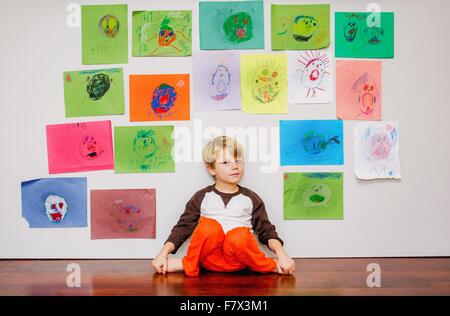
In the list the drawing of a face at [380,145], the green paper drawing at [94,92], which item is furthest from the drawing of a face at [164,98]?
the drawing of a face at [380,145]

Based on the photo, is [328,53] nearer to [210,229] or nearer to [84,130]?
[210,229]

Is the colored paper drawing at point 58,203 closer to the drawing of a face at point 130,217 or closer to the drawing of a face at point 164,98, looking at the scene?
the drawing of a face at point 130,217

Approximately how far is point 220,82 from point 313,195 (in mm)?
524

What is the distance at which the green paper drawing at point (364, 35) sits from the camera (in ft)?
4.35

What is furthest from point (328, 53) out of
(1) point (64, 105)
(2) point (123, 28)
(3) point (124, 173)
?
(1) point (64, 105)

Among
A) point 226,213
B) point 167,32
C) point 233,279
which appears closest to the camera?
point 233,279

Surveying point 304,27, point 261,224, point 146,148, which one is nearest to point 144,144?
point 146,148

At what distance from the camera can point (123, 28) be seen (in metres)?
1.33

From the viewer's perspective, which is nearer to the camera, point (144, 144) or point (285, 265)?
point (285, 265)

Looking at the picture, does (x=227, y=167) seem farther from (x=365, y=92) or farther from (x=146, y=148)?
(x=365, y=92)

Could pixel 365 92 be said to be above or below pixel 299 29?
below

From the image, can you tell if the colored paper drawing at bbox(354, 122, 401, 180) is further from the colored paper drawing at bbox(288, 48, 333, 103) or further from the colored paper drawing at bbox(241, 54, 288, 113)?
the colored paper drawing at bbox(241, 54, 288, 113)

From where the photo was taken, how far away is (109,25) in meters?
1.33

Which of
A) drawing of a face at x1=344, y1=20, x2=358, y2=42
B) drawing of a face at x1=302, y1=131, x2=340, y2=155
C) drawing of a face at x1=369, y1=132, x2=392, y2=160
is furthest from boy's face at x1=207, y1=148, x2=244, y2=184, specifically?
drawing of a face at x1=344, y1=20, x2=358, y2=42
